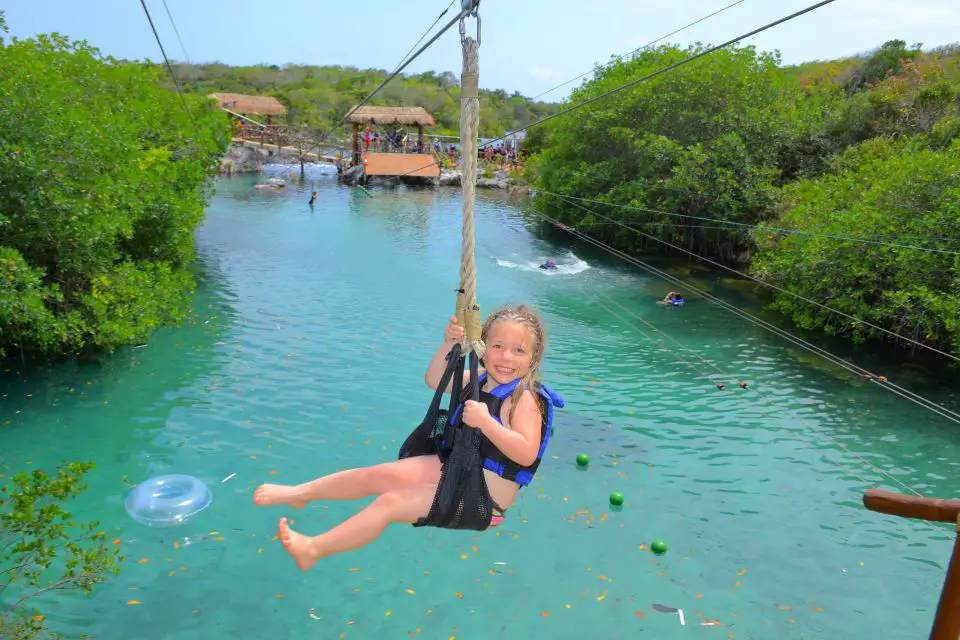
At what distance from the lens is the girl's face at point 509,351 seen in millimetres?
3363

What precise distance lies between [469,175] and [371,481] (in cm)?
146

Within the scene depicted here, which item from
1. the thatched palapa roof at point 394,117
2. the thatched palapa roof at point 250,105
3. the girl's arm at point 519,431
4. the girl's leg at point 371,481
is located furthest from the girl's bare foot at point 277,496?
the thatched palapa roof at point 250,105

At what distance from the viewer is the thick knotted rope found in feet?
10.3

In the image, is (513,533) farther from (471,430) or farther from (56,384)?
(56,384)

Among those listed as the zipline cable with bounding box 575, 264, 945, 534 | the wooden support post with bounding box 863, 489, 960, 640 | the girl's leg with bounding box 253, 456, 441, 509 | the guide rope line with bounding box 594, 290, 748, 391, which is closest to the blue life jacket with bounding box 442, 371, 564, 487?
the girl's leg with bounding box 253, 456, 441, 509

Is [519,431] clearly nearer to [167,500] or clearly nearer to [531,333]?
[531,333]

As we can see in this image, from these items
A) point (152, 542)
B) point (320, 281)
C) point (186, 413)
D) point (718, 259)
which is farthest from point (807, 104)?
point (152, 542)

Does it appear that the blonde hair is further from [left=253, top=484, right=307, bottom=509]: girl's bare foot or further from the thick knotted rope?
[left=253, top=484, right=307, bottom=509]: girl's bare foot

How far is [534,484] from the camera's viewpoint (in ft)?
27.6

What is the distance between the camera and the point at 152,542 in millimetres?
6812

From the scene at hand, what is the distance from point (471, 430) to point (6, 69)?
9.15 metres

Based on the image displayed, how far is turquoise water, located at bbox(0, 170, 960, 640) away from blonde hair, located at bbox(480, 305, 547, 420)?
3382 millimetres

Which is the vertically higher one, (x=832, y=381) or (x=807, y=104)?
(x=807, y=104)

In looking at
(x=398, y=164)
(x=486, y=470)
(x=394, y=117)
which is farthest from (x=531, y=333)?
(x=394, y=117)
